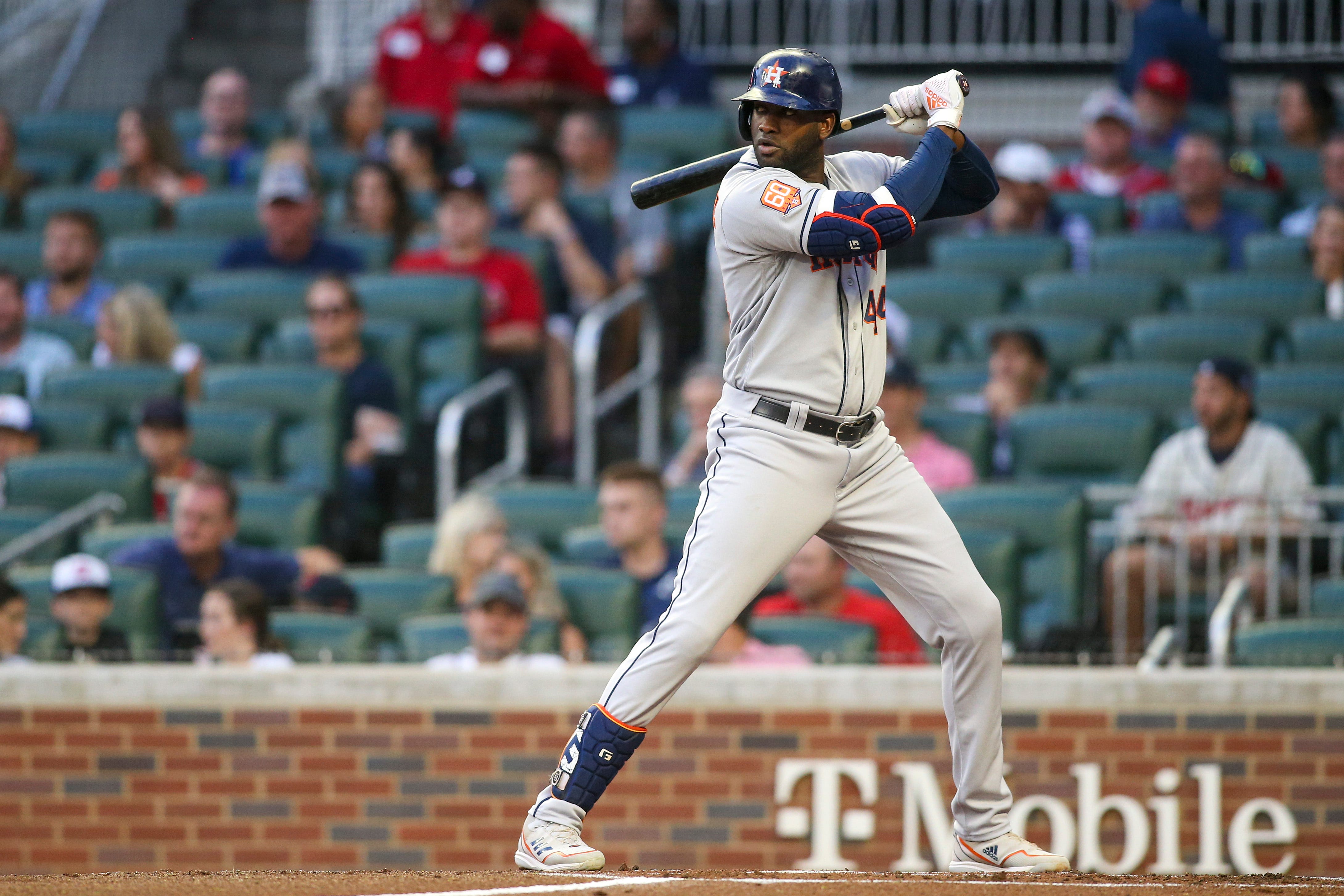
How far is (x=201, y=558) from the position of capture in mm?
6609

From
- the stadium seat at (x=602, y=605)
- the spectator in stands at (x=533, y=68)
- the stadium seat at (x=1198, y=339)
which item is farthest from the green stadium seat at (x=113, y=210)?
the stadium seat at (x=1198, y=339)

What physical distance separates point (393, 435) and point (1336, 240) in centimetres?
457

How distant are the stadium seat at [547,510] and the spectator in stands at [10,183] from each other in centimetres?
449

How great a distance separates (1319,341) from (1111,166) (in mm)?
2198

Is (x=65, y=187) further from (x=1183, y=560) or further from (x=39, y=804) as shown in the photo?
(x=1183, y=560)

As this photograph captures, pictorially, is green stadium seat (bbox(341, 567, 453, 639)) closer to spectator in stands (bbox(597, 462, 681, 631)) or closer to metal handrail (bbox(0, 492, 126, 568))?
spectator in stands (bbox(597, 462, 681, 631))

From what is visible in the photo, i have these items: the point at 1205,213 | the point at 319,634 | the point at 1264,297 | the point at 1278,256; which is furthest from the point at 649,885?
the point at 1205,213

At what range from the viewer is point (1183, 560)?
248 inches

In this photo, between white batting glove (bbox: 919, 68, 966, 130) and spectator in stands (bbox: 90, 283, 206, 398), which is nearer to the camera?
white batting glove (bbox: 919, 68, 966, 130)

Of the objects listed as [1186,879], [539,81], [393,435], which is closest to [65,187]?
[539,81]

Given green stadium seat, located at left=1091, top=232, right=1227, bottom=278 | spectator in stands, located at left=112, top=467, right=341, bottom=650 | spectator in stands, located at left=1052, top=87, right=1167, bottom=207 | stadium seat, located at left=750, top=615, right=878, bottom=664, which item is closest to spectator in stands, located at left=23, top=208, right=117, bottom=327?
spectator in stands, located at left=112, top=467, right=341, bottom=650

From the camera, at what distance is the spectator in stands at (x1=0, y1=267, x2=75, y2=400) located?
8.29m

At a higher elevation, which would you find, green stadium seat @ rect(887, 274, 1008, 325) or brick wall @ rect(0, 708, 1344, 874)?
green stadium seat @ rect(887, 274, 1008, 325)

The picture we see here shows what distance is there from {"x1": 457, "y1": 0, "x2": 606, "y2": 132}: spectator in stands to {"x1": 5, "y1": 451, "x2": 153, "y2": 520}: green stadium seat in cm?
403
